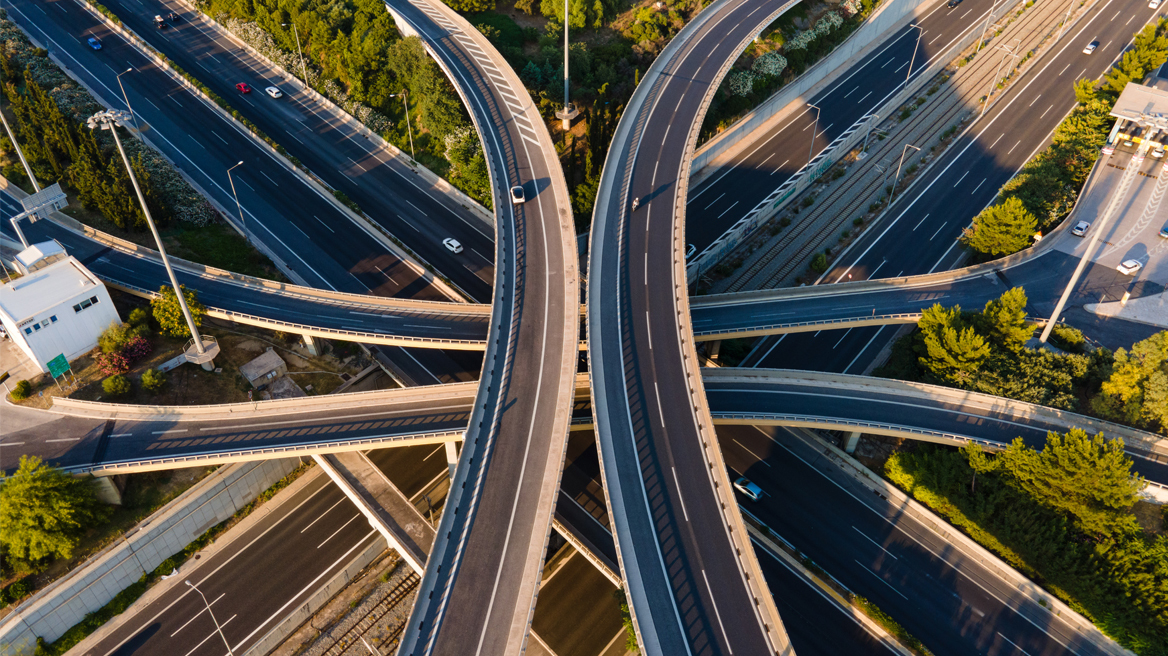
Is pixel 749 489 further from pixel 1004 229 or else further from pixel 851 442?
pixel 1004 229

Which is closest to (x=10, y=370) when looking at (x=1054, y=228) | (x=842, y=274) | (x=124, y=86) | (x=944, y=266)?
(x=124, y=86)

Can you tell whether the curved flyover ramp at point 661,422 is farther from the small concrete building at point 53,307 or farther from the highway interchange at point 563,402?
the small concrete building at point 53,307

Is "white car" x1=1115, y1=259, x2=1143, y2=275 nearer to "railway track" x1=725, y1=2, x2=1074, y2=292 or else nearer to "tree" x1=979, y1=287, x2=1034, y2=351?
"tree" x1=979, y1=287, x2=1034, y2=351

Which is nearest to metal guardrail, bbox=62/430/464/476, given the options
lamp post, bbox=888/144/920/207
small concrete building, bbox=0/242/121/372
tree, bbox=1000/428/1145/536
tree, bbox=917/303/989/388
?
small concrete building, bbox=0/242/121/372

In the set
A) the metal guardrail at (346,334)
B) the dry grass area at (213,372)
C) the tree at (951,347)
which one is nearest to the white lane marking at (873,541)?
the tree at (951,347)

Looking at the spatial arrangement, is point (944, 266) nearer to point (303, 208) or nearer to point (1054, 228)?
point (1054, 228)
